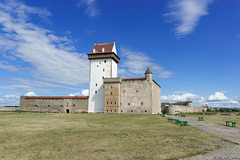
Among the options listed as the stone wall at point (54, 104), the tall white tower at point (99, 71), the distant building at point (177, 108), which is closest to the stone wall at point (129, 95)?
the tall white tower at point (99, 71)

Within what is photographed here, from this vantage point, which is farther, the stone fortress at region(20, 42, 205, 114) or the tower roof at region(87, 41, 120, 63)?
the tower roof at region(87, 41, 120, 63)

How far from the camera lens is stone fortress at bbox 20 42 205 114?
144 feet

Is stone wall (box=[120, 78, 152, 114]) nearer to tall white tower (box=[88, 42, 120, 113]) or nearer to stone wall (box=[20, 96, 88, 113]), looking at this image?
tall white tower (box=[88, 42, 120, 113])

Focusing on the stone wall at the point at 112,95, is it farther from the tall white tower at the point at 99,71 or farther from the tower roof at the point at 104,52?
the tower roof at the point at 104,52

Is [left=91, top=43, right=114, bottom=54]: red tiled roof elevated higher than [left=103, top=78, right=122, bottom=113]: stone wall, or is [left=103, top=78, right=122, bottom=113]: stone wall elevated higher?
[left=91, top=43, right=114, bottom=54]: red tiled roof

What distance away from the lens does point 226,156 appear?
686cm

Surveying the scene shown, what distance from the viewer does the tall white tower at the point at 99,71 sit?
4781cm

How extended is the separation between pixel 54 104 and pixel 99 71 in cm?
1675

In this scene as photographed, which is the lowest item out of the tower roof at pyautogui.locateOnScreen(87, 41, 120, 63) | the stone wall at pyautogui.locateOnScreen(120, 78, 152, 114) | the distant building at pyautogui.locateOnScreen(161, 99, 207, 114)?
the distant building at pyautogui.locateOnScreen(161, 99, 207, 114)

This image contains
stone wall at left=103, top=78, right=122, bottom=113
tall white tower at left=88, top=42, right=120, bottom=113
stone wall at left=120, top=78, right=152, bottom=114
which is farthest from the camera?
tall white tower at left=88, top=42, right=120, bottom=113

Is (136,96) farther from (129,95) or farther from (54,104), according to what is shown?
(54,104)

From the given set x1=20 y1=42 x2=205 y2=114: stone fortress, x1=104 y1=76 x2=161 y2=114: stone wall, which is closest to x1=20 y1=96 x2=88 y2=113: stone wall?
x1=20 y1=42 x2=205 y2=114: stone fortress

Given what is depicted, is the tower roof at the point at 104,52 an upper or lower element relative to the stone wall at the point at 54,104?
upper

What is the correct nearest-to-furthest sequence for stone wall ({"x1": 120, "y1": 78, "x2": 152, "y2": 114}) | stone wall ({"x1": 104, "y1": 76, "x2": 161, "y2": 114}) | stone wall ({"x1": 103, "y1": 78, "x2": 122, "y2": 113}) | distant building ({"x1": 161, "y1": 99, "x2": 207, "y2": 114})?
stone wall ({"x1": 120, "y1": 78, "x2": 152, "y2": 114}) → stone wall ({"x1": 104, "y1": 76, "x2": 161, "y2": 114}) → stone wall ({"x1": 103, "y1": 78, "x2": 122, "y2": 113}) → distant building ({"x1": 161, "y1": 99, "x2": 207, "y2": 114})
